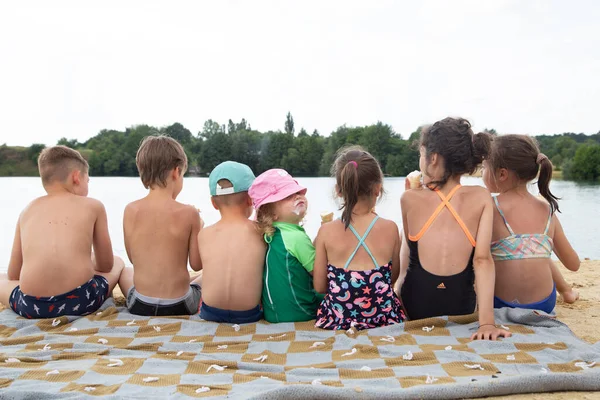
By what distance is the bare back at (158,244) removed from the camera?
11.1ft

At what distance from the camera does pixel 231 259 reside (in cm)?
314

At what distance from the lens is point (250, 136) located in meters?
15.1

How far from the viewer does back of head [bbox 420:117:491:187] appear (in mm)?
3020

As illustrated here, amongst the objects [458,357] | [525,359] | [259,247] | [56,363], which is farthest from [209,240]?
[525,359]

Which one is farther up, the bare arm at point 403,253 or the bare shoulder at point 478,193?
the bare shoulder at point 478,193

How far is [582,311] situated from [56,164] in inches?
141

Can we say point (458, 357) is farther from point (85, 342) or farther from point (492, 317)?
point (85, 342)

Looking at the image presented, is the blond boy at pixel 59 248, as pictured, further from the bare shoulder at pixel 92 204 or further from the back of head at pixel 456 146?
the back of head at pixel 456 146

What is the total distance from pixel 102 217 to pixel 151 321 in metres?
0.78

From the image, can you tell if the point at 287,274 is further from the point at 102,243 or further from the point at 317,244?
the point at 102,243

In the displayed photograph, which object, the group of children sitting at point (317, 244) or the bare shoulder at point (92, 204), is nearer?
the group of children sitting at point (317, 244)

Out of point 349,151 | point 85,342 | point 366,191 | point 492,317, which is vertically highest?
point 349,151

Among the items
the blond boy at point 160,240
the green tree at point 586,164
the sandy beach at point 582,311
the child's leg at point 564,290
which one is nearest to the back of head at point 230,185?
the blond boy at point 160,240

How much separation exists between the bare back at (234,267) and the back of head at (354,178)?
57cm
